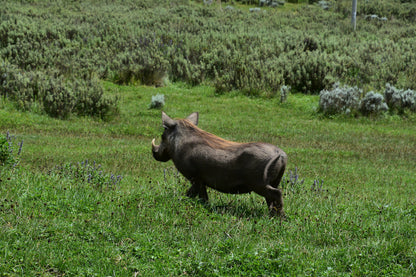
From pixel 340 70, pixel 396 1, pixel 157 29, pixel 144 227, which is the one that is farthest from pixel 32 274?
pixel 396 1

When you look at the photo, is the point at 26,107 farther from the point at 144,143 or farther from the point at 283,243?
the point at 283,243

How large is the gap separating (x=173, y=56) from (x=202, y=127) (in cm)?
785

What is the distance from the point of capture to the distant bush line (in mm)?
14805

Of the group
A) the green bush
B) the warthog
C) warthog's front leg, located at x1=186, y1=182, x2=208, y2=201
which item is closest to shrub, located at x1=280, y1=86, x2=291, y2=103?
the green bush

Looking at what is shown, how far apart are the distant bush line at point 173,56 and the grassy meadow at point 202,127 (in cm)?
8

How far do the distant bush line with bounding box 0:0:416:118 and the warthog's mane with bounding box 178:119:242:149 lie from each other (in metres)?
8.63

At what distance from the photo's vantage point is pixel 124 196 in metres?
5.93

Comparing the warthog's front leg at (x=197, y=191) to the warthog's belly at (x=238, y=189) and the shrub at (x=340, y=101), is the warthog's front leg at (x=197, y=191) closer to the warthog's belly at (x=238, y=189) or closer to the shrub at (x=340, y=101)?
the warthog's belly at (x=238, y=189)

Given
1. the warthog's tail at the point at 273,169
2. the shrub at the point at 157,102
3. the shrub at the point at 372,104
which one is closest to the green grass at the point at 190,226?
the warthog's tail at the point at 273,169

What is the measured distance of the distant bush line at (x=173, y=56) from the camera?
1480 cm

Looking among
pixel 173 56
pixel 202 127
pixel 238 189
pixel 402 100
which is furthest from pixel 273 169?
pixel 173 56

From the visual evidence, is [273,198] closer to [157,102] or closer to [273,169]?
[273,169]

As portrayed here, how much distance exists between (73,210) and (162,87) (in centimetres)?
1343

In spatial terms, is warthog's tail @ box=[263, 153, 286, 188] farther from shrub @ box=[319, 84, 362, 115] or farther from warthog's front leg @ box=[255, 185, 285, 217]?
shrub @ box=[319, 84, 362, 115]
